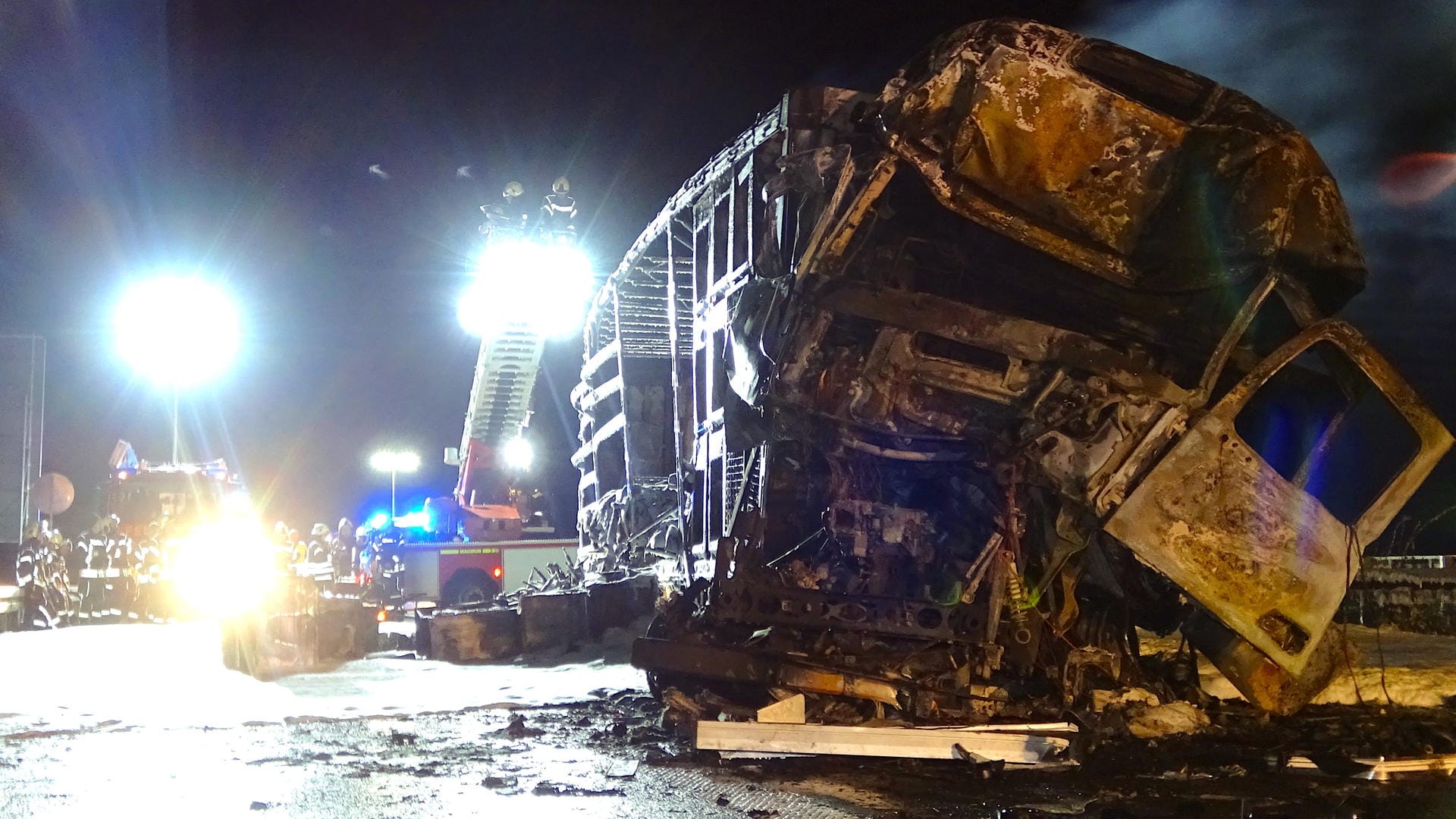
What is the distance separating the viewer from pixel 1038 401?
501 centimetres

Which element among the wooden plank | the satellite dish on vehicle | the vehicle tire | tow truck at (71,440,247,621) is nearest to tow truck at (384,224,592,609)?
the vehicle tire

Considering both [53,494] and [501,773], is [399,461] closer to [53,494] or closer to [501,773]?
[53,494]

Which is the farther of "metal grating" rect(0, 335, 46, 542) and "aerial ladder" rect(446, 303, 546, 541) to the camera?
"metal grating" rect(0, 335, 46, 542)

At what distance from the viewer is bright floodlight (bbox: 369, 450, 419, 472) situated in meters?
24.7

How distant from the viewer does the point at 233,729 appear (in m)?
5.54

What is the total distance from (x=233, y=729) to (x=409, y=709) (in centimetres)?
98

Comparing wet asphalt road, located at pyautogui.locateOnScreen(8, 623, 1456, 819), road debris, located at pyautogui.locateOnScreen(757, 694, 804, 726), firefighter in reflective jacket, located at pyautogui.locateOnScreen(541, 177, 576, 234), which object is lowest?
wet asphalt road, located at pyautogui.locateOnScreen(8, 623, 1456, 819)

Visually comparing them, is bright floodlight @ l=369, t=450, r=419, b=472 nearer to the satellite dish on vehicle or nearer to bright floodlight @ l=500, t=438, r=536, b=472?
the satellite dish on vehicle

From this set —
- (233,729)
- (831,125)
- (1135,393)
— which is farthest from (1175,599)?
(233,729)

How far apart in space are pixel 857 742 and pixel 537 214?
384 inches

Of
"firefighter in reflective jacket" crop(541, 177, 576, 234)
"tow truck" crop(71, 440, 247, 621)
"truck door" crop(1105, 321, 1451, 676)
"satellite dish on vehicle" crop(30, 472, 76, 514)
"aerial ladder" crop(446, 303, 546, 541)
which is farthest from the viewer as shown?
"satellite dish on vehicle" crop(30, 472, 76, 514)

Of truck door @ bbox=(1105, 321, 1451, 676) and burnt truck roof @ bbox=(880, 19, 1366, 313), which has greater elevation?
burnt truck roof @ bbox=(880, 19, 1366, 313)

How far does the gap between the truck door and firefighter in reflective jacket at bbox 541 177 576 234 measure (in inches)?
359

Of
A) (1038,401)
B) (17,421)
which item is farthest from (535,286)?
(17,421)
